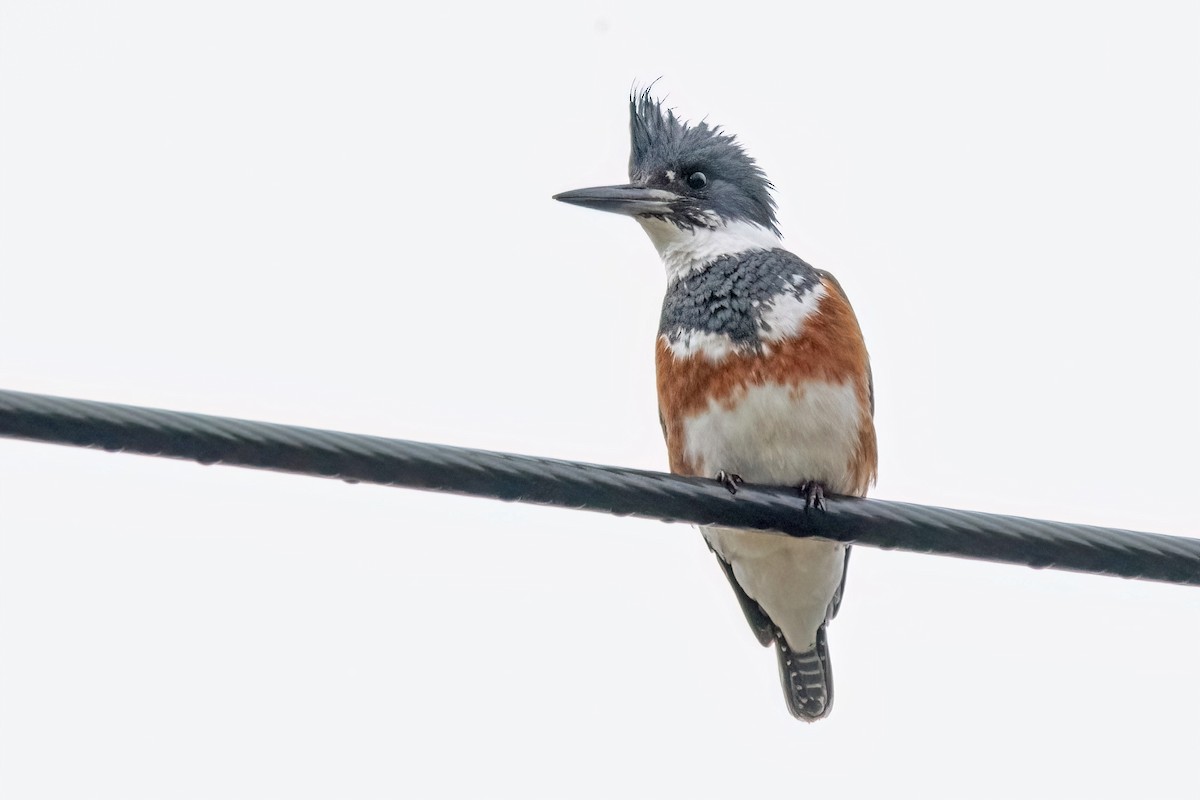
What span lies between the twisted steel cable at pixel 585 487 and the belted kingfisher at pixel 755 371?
39 cm

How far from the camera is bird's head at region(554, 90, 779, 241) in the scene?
443cm

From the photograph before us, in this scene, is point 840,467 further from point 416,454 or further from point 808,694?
point 416,454

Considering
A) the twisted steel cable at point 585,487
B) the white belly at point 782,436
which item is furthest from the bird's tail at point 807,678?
the twisted steel cable at point 585,487

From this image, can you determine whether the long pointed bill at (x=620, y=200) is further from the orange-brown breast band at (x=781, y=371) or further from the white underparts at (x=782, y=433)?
the white underparts at (x=782, y=433)

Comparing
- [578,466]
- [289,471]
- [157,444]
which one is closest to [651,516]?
[578,466]

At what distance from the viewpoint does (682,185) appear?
180 inches

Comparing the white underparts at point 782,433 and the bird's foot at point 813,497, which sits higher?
the white underparts at point 782,433

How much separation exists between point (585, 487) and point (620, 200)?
2.09m

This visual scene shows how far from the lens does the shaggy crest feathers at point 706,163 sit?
14.9 ft

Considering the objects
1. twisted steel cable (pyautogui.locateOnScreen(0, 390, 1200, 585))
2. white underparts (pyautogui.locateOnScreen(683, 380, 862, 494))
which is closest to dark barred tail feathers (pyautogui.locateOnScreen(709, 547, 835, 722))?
white underparts (pyautogui.locateOnScreen(683, 380, 862, 494))

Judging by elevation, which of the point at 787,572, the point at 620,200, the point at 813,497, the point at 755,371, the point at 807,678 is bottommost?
the point at 807,678

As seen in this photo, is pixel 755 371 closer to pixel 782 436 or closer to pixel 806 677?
pixel 782 436

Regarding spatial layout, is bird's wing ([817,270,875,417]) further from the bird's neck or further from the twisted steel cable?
the twisted steel cable

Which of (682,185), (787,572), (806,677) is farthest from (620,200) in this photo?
(806,677)
